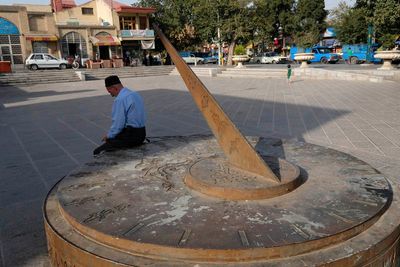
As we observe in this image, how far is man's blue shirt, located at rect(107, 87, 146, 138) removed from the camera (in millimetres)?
3400

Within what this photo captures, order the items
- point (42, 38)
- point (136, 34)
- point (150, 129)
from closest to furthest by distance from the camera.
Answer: point (150, 129) < point (42, 38) < point (136, 34)

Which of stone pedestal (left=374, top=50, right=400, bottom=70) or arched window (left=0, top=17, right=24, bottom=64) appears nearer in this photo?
stone pedestal (left=374, top=50, right=400, bottom=70)

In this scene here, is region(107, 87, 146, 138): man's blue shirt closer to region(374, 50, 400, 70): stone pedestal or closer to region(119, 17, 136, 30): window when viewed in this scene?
region(374, 50, 400, 70): stone pedestal

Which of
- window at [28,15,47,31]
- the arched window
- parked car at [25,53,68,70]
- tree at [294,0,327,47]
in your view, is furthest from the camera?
tree at [294,0,327,47]

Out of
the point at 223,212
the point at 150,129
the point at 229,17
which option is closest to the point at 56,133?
the point at 150,129

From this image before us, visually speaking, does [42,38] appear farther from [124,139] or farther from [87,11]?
[124,139]

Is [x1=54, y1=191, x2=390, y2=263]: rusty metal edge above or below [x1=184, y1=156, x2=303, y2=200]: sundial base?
below

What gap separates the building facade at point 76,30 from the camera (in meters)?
26.8

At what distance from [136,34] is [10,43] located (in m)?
10.6

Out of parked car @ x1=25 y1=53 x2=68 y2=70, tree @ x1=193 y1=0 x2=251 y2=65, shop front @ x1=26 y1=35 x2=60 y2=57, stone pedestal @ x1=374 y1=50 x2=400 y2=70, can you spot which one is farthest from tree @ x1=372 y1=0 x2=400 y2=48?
shop front @ x1=26 y1=35 x2=60 y2=57

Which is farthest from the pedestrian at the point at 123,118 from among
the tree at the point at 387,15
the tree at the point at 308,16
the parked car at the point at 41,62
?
the tree at the point at 308,16

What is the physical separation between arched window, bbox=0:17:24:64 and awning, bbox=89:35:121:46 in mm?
5889

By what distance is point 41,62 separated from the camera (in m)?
24.6

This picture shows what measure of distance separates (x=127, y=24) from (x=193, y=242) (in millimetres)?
33981
